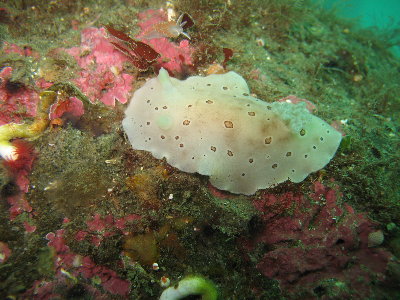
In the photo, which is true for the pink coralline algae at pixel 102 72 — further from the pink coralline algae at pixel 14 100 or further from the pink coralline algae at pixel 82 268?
the pink coralline algae at pixel 82 268

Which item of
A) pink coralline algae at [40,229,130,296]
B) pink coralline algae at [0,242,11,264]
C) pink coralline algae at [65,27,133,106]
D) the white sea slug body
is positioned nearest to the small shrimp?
pink coralline algae at [65,27,133,106]

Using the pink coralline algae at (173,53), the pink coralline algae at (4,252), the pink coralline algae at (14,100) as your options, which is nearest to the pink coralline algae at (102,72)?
the pink coralline algae at (173,53)

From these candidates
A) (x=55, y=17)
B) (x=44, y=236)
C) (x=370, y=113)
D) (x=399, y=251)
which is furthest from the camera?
(x=55, y=17)

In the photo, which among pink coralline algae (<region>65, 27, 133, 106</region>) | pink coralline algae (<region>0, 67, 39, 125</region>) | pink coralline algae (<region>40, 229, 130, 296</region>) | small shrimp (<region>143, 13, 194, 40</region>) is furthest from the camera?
small shrimp (<region>143, 13, 194, 40</region>)

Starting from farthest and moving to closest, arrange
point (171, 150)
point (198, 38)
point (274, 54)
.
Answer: point (274, 54), point (198, 38), point (171, 150)

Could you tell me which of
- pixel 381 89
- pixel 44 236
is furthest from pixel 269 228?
pixel 381 89

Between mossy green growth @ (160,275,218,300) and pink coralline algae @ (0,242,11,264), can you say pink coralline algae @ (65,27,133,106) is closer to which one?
pink coralline algae @ (0,242,11,264)

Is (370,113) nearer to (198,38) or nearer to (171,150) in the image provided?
(198,38)
